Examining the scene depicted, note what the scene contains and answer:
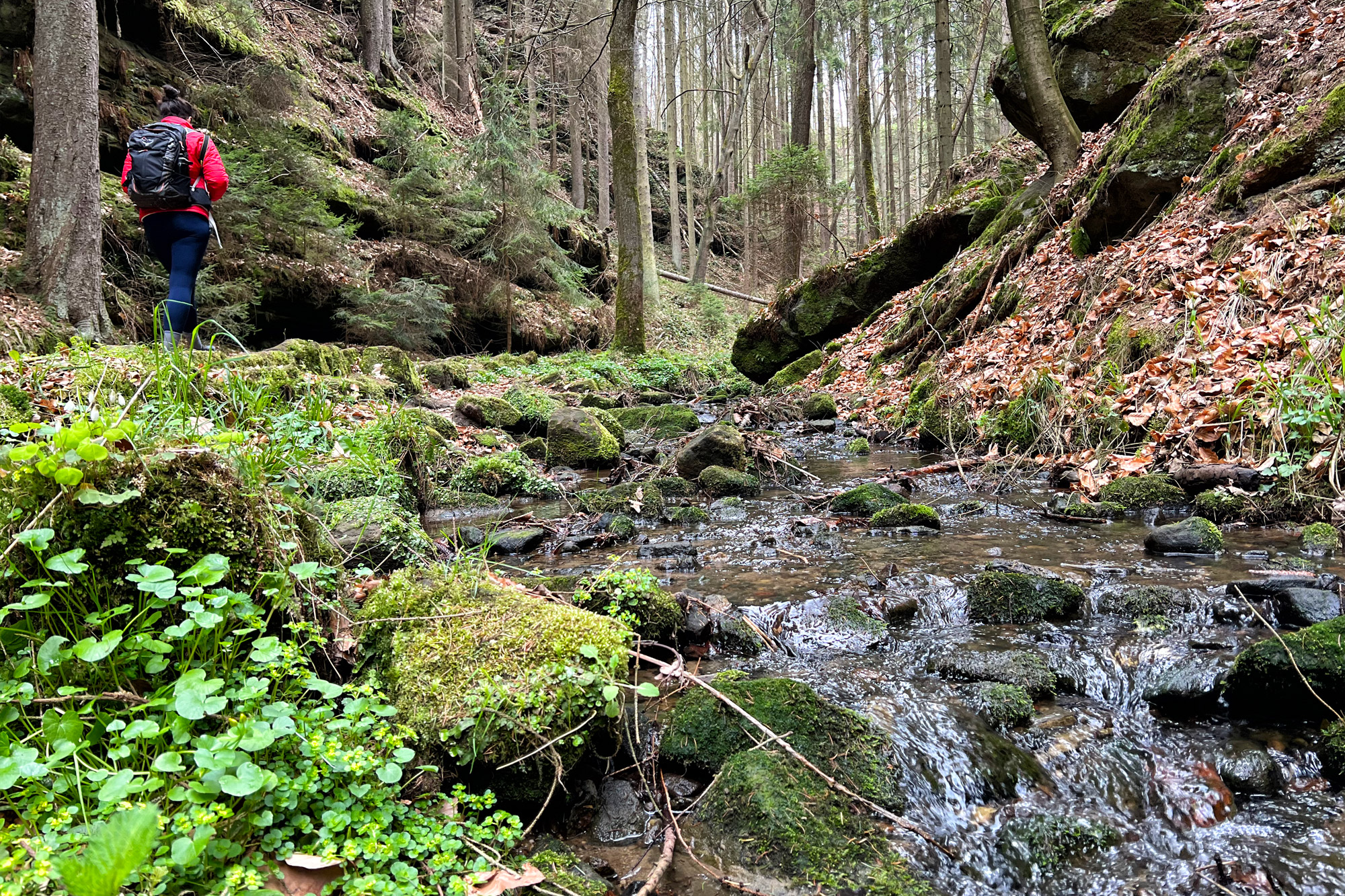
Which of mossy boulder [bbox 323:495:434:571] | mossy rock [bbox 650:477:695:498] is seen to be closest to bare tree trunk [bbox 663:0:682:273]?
mossy rock [bbox 650:477:695:498]

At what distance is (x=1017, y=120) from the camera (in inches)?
432

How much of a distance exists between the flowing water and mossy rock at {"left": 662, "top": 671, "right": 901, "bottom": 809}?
125mm

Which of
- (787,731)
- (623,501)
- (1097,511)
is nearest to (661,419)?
(623,501)

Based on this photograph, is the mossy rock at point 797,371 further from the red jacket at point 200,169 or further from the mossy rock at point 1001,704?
the mossy rock at point 1001,704

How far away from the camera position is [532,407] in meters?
9.05

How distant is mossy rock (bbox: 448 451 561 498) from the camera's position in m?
6.30

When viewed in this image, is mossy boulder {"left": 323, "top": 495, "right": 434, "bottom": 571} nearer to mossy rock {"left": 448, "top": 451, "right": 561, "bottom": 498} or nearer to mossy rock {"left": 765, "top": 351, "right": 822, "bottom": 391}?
mossy rock {"left": 448, "top": 451, "right": 561, "bottom": 498}

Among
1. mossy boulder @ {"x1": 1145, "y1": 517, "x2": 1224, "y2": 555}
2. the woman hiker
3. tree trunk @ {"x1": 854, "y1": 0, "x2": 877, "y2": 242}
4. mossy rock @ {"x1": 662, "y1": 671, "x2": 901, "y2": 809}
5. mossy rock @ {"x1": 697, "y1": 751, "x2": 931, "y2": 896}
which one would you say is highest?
tree trunk @ {"x1": 854, "y1": 0, "x2": 877, "y2": 242}

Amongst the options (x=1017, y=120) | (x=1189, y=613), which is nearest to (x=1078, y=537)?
(x=1189, y=613)

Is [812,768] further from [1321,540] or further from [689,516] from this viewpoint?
[1321,540]

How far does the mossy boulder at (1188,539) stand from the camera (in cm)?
396

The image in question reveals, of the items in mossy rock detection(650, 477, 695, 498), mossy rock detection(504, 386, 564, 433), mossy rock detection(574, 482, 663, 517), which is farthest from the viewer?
mossy rock detection(504, 386, 564, 433)

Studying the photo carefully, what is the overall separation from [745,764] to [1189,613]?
2.46 m

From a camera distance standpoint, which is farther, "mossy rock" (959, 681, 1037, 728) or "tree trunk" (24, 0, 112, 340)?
"tree trunk" (24, 0, 112, 340)
